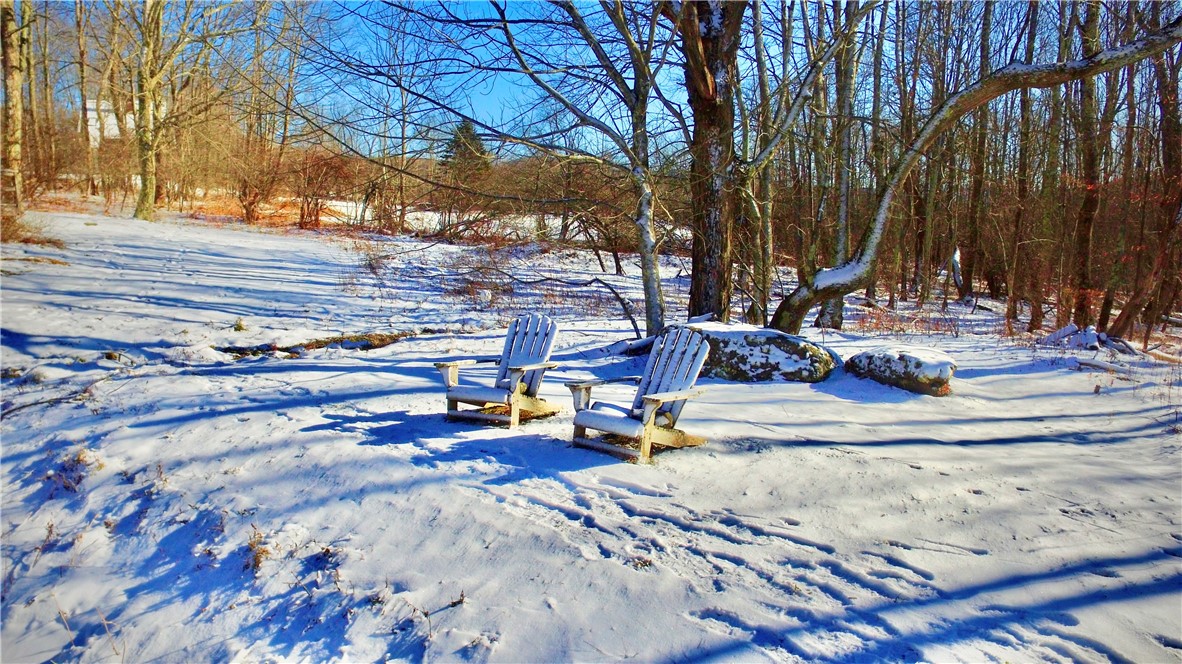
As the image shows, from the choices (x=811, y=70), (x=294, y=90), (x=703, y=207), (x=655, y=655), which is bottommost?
(x=655, y=655)

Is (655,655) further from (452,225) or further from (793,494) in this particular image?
(452,225)

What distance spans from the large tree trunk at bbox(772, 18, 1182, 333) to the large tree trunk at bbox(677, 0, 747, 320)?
3.41 feet

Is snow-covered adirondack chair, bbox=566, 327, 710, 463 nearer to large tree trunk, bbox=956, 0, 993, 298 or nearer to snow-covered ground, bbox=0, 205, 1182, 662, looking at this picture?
snow-covered ground, bbox=0, 205, 1182, 662

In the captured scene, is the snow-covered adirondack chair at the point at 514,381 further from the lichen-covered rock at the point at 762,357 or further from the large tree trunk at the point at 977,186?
the large tree trunk at the point at 977,186

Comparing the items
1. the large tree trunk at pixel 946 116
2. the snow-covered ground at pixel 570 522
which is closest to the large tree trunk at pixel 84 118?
the snow-covered ground at pixel 570 522

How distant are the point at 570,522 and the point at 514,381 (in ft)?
5.55

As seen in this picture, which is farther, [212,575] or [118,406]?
[118,406]

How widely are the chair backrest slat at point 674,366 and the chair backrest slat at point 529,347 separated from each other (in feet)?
2.86

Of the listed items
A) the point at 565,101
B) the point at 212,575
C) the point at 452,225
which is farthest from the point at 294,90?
the point at 212,575

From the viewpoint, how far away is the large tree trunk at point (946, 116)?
5.65 meters

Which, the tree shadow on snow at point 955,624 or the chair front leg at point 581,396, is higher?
the chair front leg at point 581,396

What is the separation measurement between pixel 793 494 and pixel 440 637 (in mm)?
2236

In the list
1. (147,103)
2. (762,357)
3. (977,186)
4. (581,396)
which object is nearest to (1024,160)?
(977,186)

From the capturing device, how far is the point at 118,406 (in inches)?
235
